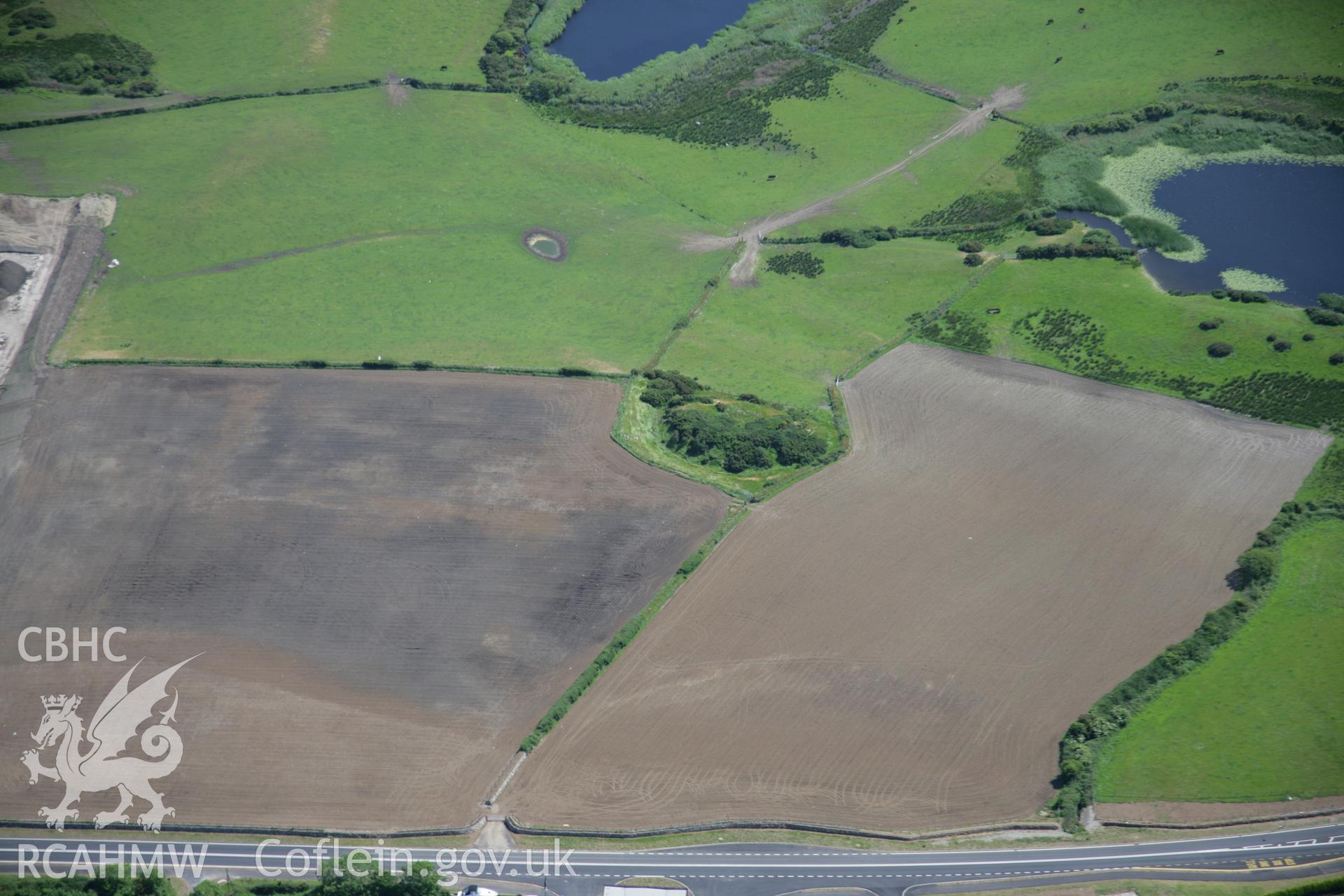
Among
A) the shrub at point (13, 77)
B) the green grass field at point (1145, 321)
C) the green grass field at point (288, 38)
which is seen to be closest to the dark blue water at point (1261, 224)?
the green grass field at point (1145, 321)

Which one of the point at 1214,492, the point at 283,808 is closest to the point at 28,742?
the point at 283,808

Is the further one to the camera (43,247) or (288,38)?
(288,38)

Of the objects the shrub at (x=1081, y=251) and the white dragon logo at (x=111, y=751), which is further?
the shrub at (x=1081, y=251)

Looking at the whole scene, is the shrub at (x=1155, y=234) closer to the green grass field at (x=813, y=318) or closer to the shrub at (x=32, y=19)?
the green grass field at (x=813, y=318)

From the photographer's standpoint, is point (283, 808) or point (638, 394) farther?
point (638, 394)

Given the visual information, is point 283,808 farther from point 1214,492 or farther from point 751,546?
point 1214,492

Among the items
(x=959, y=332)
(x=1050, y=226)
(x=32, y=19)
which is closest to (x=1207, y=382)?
(x=959, y=332)

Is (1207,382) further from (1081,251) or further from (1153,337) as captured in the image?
(1081,251)
